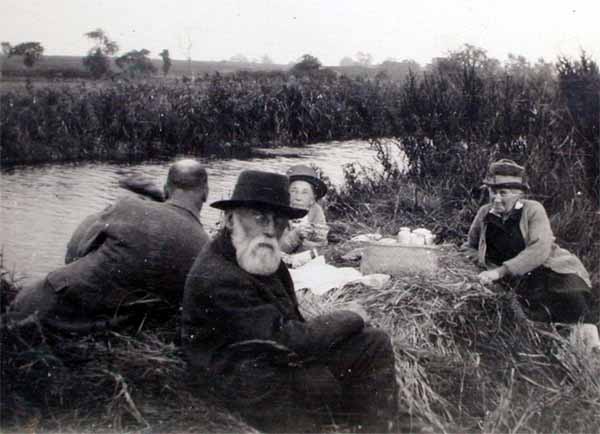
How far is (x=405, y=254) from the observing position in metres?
4.70

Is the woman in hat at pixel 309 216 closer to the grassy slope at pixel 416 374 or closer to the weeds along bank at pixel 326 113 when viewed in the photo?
the grassy slope at pixel 416 374

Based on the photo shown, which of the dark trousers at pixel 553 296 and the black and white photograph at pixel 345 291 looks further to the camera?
the dark trousers at pixel 553 296

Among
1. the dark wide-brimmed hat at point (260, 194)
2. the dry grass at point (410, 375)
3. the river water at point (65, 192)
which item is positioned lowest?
the river water at point (65, 192)

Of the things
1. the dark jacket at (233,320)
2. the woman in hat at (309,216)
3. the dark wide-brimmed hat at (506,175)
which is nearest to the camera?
the dark jacket at (233,320)

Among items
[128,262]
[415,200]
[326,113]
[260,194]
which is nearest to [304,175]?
[415,200]

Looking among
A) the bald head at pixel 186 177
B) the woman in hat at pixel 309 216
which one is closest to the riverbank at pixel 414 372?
the bald head at pixel 186 177

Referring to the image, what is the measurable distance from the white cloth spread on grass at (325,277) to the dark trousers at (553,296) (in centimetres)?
106

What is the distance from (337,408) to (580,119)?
6.08 meters

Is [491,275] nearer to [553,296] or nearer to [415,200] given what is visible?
[553,296]

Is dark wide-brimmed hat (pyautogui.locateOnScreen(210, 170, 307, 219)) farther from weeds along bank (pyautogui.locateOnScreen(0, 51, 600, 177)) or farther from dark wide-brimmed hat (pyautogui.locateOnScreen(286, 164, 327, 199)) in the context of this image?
weeds along bank (pyautogui.locateOnScreen(0, 51, 600, 177))

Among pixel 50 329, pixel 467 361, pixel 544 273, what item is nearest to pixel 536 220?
pixel 544 273

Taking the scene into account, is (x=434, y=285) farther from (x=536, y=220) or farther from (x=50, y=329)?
(x=50, y=329)

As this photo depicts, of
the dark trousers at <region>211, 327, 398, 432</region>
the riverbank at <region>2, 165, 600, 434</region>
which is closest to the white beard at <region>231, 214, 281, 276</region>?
the dark trousers at <region>211, 327, 398, 432</region>

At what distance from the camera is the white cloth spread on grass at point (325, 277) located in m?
4.54
